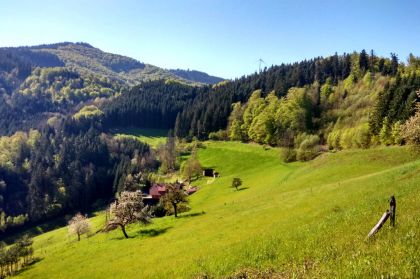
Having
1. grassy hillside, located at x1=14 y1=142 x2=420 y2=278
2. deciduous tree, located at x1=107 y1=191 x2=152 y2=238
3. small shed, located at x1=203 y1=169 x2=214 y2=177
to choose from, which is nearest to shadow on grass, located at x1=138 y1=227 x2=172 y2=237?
grassy hillside, located at x1=14 y1=142 x2=420 y2=278

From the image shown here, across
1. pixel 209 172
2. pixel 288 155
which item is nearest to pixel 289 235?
pixel 288 155

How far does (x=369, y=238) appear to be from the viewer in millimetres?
19844

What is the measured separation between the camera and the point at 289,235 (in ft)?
100

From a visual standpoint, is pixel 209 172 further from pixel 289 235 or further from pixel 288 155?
pixel 289 235

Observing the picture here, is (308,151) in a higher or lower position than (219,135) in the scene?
higher

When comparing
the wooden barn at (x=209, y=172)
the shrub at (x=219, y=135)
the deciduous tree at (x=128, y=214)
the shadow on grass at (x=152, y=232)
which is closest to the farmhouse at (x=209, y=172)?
the wooden barn at (x=209, y=172)

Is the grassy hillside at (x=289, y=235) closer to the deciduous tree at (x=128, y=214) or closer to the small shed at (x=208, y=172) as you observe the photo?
the deciduous tree at (x=128, y=214)

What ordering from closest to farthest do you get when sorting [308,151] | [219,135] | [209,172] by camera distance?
[308,151], [209,172], [219,135]

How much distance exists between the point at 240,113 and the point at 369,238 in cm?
17606

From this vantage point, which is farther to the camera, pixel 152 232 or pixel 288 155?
pixel 288 155

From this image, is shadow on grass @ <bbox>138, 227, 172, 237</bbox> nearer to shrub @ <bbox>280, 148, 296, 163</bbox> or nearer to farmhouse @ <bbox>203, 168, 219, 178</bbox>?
shrub @ <bbox>280, 148, 296, 163</bbox>

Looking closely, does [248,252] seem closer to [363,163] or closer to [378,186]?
[378,186]

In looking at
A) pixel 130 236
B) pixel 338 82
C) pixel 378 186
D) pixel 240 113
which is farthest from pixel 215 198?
pixel 338 82

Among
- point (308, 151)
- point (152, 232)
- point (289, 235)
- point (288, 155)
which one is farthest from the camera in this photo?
point (288, 155)
